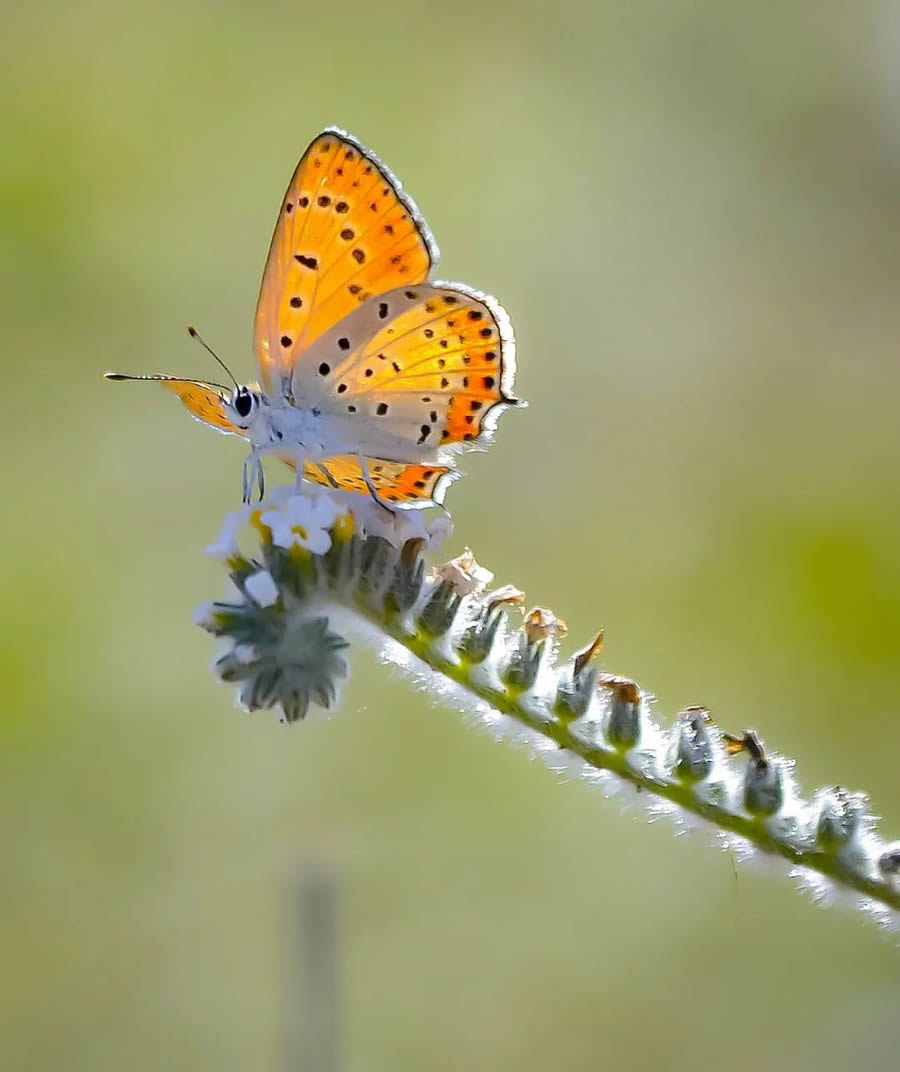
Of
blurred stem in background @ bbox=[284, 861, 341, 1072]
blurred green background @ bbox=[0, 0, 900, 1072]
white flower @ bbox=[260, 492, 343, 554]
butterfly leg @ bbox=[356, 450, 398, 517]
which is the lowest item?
blurred stem in background @ bbox=[284, 861, 341, 1072]

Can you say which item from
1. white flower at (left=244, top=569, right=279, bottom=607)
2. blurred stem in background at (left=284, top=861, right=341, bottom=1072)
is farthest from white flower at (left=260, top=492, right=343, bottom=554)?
blurred stem in background at (left=284, top=861, right=341, bottom=1072)

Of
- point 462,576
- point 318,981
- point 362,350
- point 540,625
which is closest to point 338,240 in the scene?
point 362,350

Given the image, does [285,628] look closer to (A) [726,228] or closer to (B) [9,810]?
(B) [9,810]

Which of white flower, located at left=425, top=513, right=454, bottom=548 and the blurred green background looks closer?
white flower, located at left=425, top=513, right=454, bottom=548

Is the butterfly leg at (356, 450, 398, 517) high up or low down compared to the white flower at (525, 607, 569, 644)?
up

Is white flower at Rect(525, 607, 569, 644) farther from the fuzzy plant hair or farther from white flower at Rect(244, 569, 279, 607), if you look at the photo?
white flower at Rect(244, 569, 279, 607)

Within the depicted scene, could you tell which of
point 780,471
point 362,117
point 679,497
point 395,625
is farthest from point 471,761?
point 362,117
